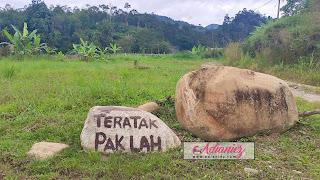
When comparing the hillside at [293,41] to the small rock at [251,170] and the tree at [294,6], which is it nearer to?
the tree at [294,6]

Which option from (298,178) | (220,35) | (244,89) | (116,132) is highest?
(220,35)

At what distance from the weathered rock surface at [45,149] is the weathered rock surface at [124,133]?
0.85 feet

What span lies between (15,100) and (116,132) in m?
2.28

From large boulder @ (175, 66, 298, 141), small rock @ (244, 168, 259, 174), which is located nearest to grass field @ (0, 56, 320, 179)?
small rock @ (244, 168, 259, 174)

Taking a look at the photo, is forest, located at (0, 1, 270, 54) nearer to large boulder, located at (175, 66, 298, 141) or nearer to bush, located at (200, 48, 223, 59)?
bush, located at (200, 48, 223, 59)

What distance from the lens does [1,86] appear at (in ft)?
15.3

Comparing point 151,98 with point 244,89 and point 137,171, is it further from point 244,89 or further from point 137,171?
point 137,171

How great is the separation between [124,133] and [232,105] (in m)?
1.39

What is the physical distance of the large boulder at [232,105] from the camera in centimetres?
299

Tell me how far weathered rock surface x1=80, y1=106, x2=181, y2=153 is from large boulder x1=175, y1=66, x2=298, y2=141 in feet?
1.54

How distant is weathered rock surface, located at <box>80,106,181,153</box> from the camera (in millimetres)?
2699

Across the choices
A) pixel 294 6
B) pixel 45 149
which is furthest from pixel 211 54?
pixel 45 149

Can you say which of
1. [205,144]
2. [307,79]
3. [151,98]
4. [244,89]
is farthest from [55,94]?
[307,79]

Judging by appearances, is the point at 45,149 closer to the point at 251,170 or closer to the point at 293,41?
the point at 251,170
